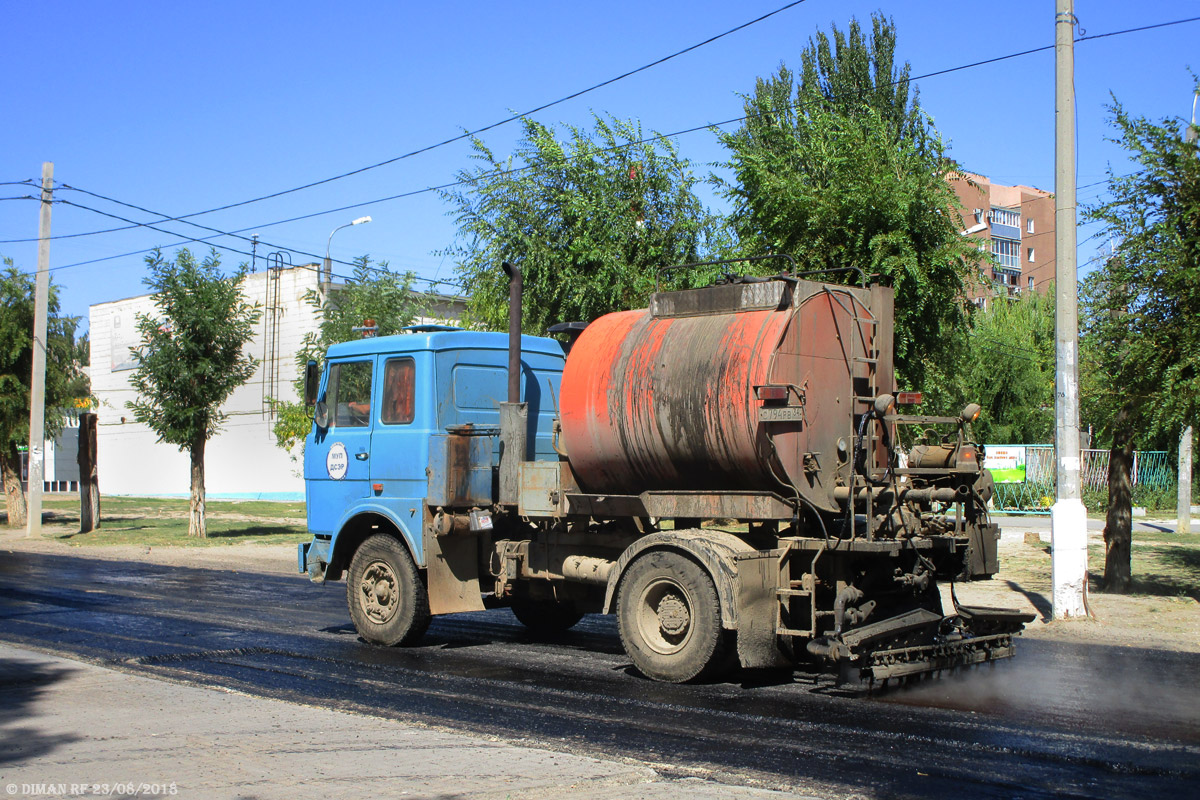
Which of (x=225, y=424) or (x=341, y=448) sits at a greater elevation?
(x=225, y=424)

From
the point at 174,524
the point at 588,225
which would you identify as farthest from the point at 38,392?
the point at 588,225

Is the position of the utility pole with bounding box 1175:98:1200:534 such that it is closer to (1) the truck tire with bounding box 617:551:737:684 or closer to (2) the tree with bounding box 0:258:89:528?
(1) the truck tire with bounding box 617:551:737:684

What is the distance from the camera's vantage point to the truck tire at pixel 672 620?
807cm

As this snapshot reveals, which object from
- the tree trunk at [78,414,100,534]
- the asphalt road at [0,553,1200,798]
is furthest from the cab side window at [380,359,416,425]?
the tree trunk at [78,414,100,534]

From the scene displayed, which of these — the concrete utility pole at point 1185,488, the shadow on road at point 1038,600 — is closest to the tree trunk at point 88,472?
the shadow on road at point 1038,600

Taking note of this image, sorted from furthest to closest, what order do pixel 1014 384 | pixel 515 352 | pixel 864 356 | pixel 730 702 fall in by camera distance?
1. pixel 1014 384
2. pixel 515 352
3. pixel 864 356
4. pixel 730 702

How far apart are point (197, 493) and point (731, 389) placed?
20540 millimetres

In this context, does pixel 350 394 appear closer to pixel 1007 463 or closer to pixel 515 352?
pixel 515 352

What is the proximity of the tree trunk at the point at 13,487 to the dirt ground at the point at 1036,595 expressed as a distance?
226 inches

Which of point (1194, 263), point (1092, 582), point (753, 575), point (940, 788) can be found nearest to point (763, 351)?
point (753, 575)

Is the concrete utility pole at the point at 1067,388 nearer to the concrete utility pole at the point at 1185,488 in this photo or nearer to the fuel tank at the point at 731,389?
the fuel tank at the point at 731,389

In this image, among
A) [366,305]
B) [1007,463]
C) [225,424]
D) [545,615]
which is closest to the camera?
[545,615]

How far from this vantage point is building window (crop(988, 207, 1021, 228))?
7497 centimetres

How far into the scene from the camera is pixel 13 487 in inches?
1137
